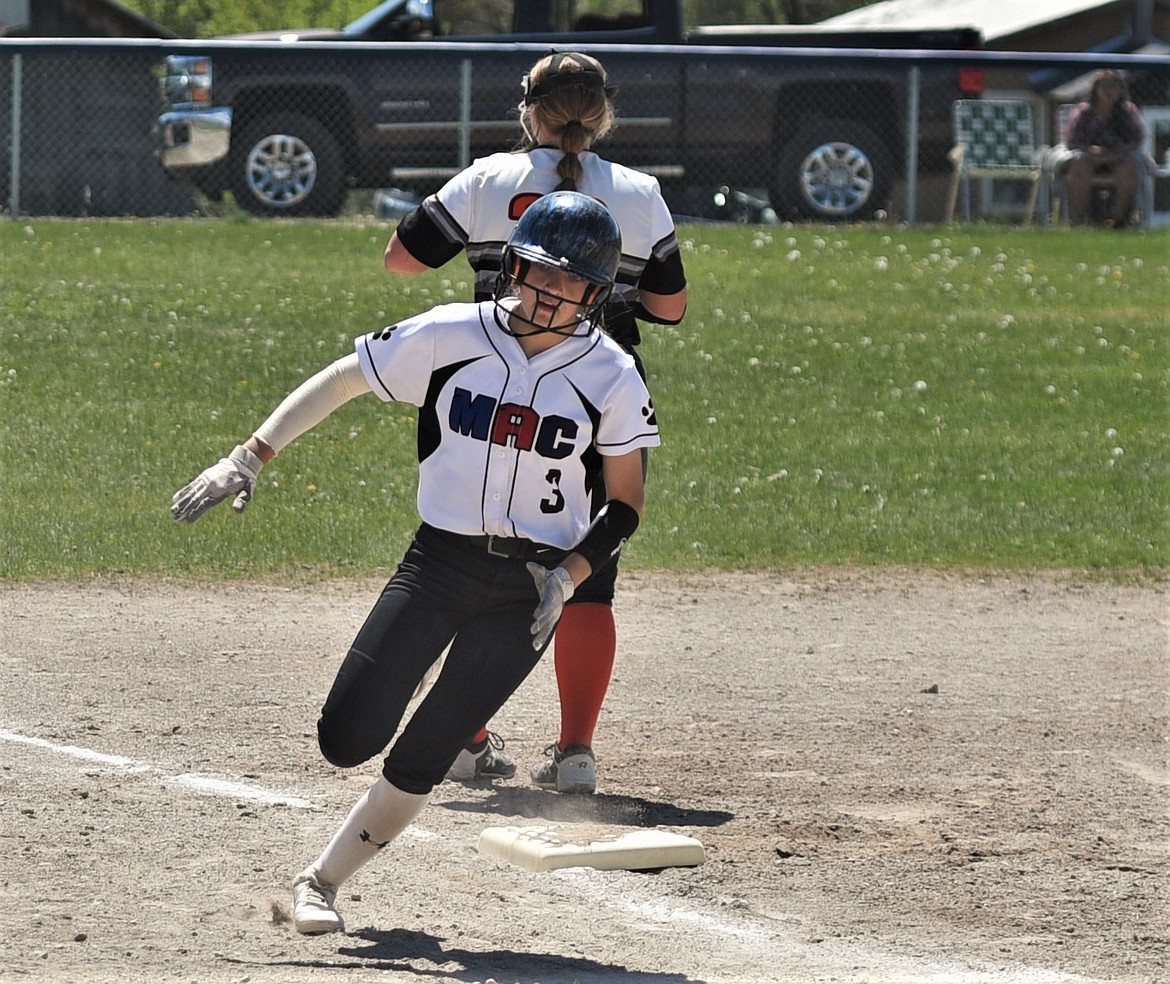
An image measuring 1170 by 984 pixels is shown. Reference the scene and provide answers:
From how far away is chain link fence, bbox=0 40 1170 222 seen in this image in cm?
1572

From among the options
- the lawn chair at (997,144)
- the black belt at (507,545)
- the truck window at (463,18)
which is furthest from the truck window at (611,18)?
the black belt at (507,545)

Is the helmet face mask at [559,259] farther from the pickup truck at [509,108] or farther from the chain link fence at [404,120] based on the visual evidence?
the pickup truck at [509,108]

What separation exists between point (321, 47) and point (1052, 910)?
494 inches

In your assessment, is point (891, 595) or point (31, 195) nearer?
point (891, 595)

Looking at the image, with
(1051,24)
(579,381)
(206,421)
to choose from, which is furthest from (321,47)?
(1051,24)

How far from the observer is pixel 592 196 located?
198 inches

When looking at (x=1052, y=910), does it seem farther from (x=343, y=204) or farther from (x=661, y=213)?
(x=343, y=204)

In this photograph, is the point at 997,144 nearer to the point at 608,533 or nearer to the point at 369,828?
the point at 608,533

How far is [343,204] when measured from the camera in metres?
16.2

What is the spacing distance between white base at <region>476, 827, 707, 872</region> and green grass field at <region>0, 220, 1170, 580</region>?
371 cm

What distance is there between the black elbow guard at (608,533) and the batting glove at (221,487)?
2.56ft

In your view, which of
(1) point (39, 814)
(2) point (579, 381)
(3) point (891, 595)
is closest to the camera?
(2) point (579, 381)

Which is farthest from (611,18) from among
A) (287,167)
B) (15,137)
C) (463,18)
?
(15,137)

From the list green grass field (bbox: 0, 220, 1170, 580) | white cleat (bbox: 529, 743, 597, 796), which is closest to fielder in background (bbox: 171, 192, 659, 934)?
white cleat (bbox: 529, 743, 597, 796)
